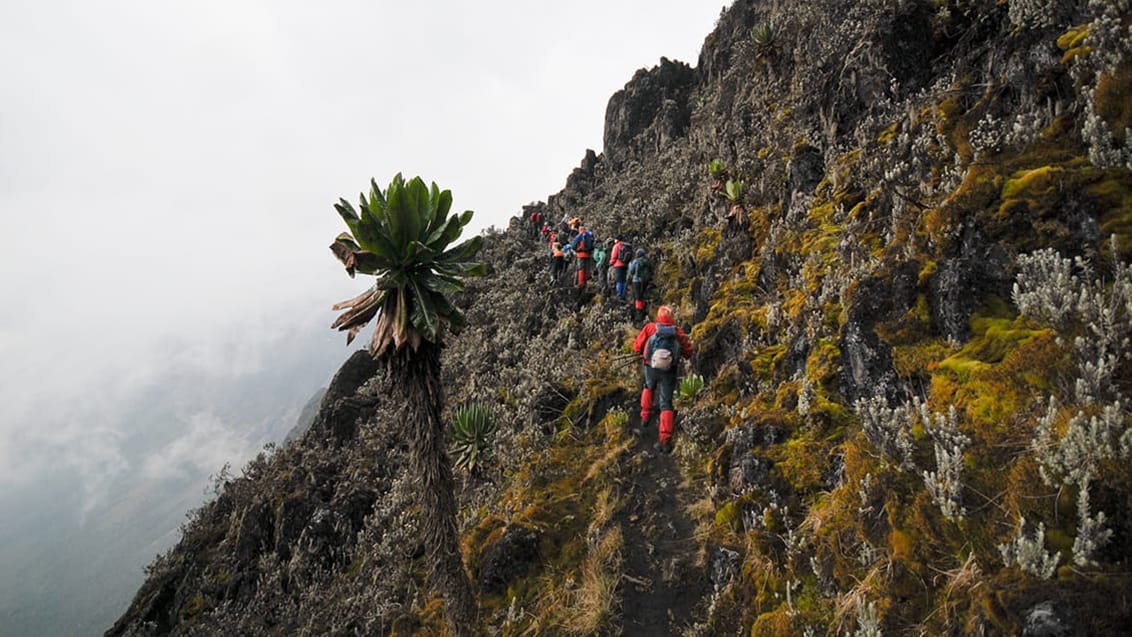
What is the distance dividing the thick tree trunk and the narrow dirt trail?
2320 millimetres

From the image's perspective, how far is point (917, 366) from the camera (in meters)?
4.91

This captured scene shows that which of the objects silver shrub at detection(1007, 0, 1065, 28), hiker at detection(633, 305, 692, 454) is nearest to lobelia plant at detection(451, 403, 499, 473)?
hiker at detection(633, 305, 692, 454)

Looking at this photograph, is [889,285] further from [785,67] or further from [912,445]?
[785,67]

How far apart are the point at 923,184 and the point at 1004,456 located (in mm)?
4974

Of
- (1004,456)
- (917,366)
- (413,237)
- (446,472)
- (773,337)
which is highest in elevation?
(413,237)

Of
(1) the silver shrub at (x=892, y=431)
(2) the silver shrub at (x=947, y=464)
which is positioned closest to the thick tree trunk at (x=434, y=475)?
(1) the silver shrub at (x=892, y=431)

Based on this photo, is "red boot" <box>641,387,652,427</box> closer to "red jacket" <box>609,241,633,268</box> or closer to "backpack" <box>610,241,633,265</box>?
"red jacket" <box>609,241,633,268</box>

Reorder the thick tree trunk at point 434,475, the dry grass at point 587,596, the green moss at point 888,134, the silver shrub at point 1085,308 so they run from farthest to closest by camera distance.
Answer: the green moss at point 888,134
the thick tree trunk at point 434,475
the dry grass at point 587,596
the silver shrub at point 1085,308

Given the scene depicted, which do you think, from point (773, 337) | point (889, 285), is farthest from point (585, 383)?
point (889, 285)

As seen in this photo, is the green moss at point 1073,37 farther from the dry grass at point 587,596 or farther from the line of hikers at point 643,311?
the dry grass at point 587,596

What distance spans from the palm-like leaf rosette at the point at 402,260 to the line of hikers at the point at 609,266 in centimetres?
828

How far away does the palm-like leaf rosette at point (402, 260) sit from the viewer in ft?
23.9

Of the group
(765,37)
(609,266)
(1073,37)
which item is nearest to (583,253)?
(609,266)

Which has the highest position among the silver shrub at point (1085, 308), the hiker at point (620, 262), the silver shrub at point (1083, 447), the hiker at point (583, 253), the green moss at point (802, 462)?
the hiker at point (583, 253)
